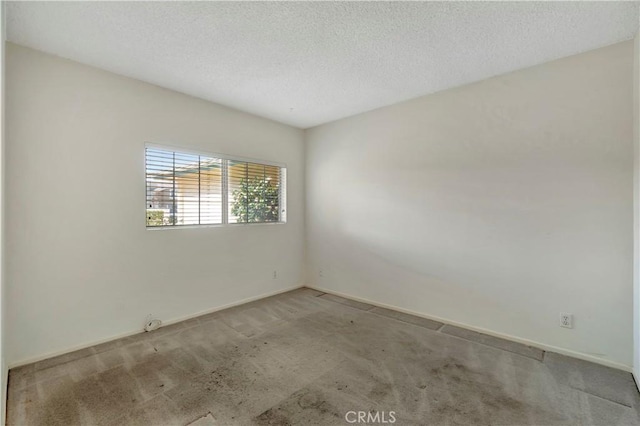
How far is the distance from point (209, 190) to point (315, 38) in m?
2.24

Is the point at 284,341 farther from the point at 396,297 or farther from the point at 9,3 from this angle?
the point at 9,3

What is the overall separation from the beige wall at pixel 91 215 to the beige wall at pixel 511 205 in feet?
7.08

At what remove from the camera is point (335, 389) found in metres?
2.11

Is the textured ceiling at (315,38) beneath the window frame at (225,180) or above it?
above

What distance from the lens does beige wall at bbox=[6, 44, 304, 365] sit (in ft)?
7.90

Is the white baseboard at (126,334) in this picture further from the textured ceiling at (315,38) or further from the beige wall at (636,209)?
the beige wall at (636,209)

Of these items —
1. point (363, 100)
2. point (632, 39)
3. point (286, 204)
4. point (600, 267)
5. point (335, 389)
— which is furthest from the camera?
point (286, 204)

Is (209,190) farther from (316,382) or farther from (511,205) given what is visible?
(511,205)

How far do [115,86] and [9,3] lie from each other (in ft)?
3.15

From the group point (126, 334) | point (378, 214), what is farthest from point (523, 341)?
point (126, 334)

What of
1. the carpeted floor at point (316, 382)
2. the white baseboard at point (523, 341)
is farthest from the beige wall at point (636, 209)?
the carpeted floor at point (316, 382)

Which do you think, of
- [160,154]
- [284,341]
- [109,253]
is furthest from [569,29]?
[109,253]

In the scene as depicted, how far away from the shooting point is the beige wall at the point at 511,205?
95.5 inches

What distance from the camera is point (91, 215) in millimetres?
2742
